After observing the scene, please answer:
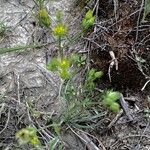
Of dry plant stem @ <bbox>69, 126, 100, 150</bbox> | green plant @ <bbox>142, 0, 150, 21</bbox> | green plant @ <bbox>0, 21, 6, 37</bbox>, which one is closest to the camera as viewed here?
Answer: dry plant stem @ <bbox>69, 126, 100, 150</bbox>

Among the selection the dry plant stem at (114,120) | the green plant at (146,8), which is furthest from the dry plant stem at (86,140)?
the green plant at (146,8)

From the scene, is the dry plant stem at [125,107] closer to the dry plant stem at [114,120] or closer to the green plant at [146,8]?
the dry plant stem at [114,120]

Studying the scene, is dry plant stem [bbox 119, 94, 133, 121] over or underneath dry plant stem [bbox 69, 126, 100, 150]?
over

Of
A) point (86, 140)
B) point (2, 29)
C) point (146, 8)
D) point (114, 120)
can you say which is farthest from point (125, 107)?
point (2, 29)

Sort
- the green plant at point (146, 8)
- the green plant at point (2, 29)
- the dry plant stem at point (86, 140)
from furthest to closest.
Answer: the green plant at point (2, 29) < the green plant at point (146, 8) < the dry plant stem at point (86, 140)

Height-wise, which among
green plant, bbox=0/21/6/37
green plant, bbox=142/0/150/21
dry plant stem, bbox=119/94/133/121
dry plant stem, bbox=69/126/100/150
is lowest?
dry plant stem, bbox=69/126/100/150

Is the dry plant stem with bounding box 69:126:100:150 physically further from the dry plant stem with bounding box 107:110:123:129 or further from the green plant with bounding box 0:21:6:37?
the green plant with bounding box 0:21:6:37

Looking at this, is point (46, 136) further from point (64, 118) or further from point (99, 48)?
point (99, 48)

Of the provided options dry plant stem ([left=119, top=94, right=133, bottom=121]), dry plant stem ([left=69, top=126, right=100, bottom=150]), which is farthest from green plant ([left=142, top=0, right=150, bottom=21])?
dry plant stem ([left=69, top=126, right=100, bottom=150])

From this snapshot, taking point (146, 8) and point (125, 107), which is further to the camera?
point (146, 8)

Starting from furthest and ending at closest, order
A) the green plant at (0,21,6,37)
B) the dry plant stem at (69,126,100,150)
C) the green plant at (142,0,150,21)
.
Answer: the green plant at (0,21,6,37)
the green plant at (142,0,150,21)
the dry plant stem at (69,126,100,150)

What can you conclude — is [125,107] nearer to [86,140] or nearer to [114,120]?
[114,120]
